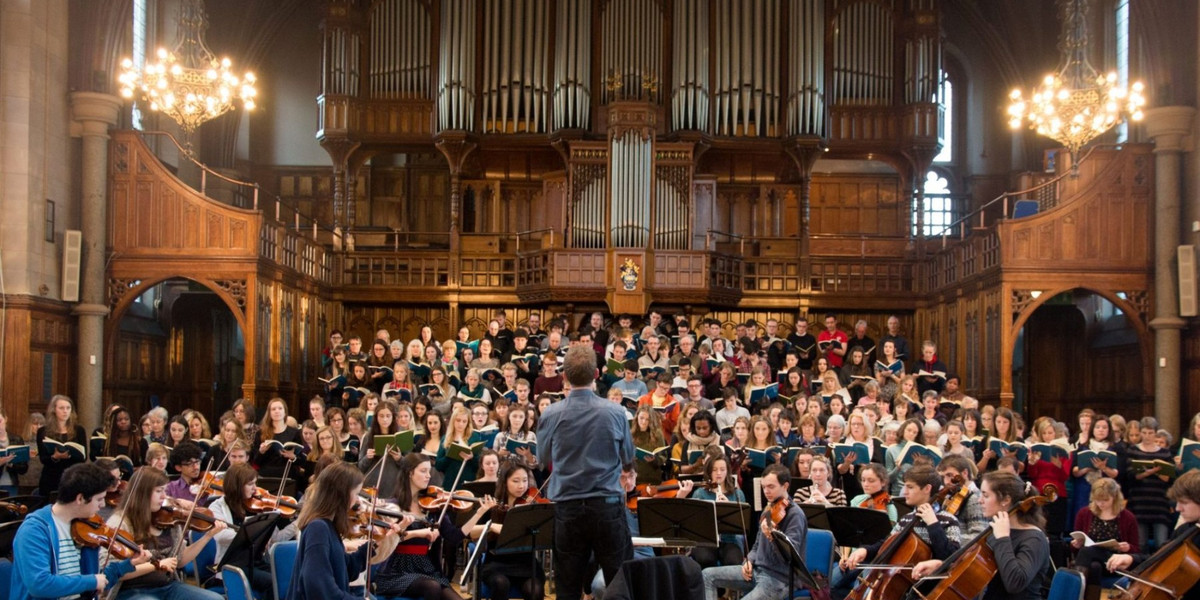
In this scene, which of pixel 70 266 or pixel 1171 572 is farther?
pixel 70 266

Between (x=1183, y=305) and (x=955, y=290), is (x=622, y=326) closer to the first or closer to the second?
(x=955, y=290)

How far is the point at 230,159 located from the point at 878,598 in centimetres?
1539

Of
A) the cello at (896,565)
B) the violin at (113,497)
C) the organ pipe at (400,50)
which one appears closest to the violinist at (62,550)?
the violin at (113,497)

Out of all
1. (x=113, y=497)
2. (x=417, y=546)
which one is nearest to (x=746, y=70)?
(x=417, y=546)

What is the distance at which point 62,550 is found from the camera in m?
5.33

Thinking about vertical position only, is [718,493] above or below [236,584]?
above

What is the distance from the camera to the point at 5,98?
12.1 m

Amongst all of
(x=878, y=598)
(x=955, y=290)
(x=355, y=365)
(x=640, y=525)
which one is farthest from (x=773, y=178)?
(x=878, y=598)

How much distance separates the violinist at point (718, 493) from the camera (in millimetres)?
7878

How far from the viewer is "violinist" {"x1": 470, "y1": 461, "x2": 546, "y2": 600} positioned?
7281mm

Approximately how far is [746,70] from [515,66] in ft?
10.7

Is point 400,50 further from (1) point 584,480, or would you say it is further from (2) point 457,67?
(1) point 584,480

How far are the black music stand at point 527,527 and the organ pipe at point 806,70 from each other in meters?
11.3

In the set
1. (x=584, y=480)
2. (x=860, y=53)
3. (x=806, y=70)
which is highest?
(x=860, y=53)
